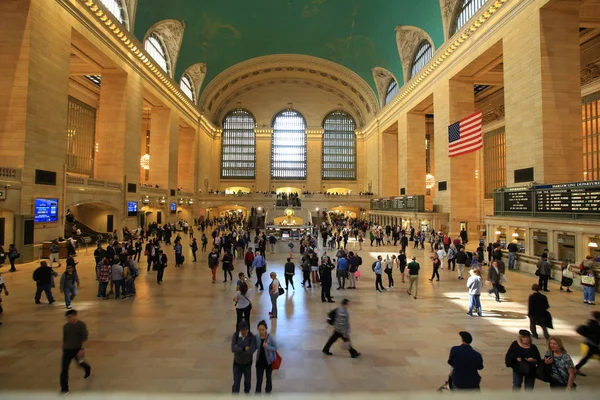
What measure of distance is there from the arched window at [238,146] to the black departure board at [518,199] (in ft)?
120

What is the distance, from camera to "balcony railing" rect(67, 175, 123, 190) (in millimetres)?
16433

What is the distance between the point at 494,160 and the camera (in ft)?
90.7

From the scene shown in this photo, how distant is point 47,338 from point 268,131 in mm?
42088

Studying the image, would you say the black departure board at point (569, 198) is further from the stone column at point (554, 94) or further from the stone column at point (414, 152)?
the stone column at point (414, 152)

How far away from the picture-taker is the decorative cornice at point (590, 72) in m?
17.8

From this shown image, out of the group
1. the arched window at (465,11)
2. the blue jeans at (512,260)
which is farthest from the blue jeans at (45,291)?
the arched window at (465,11)

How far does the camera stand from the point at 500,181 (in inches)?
1051

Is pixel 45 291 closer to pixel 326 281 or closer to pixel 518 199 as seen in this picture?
pixel 326 281

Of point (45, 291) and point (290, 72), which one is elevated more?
point (290, 72)

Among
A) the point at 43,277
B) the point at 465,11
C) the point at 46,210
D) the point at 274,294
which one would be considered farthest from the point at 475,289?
the point at 465,11

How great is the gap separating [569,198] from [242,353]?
11638 millimetres

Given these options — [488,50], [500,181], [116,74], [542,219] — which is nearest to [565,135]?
[542,219]

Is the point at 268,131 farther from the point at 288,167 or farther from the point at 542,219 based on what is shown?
the point at 542,219

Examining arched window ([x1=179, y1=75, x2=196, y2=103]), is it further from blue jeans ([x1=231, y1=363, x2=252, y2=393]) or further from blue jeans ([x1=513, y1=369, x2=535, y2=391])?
blue jeans ([x1=513, y1=369, x2=535, y2=391])
